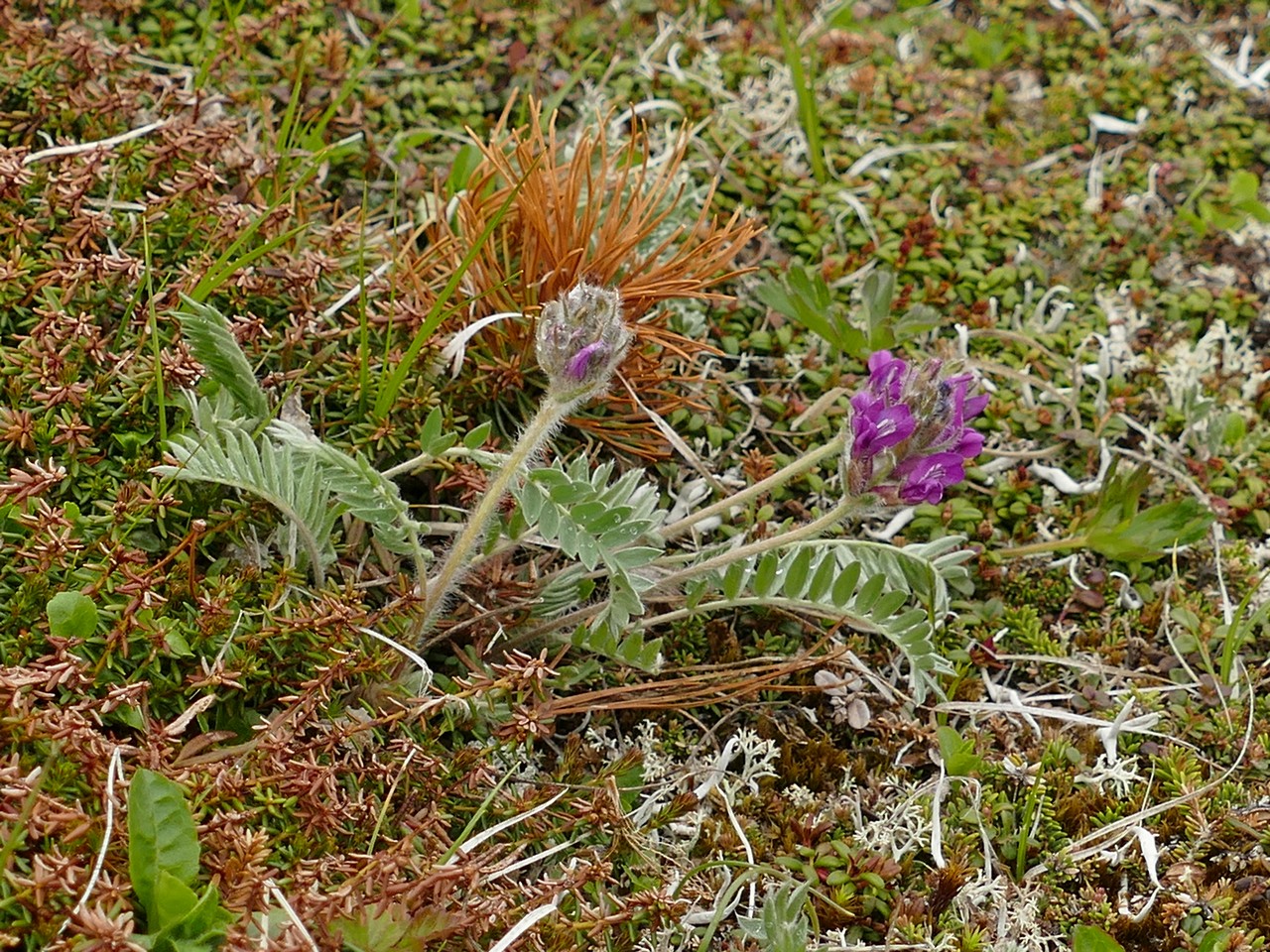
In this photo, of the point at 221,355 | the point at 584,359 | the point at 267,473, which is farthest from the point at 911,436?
the point at 221,355

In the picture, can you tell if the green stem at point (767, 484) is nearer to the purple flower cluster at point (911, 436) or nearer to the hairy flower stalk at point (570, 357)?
the purple flower cluster at point (911, 436)

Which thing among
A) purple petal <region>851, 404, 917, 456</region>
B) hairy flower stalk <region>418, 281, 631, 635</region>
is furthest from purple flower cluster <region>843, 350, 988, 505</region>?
hairy flower stalk <region>418, 281, 631, 635</region>

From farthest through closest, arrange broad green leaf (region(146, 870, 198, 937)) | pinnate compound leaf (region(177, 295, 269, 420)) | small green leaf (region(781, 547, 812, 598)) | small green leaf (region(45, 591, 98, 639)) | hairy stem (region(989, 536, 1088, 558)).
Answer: hairy stem (region(989, 536, 1088, 558)) < small green leaf (region(781, 547, 812, 598)) < pinnate compound leaf (region(177, 295, 269, 420)) < small green leaf (region(45, 591, 98, 639)) < broad green leaf (region(146, 870, 198, 937))

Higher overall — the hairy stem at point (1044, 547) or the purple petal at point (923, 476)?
the purple petal at point (923, 476)

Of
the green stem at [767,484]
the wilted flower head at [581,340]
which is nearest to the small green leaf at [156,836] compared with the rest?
the wilted flower head at [581,340]

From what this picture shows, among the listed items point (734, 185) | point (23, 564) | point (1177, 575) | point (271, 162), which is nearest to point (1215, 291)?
point (1177, 575)

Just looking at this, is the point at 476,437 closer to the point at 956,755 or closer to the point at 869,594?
the point at 869,594

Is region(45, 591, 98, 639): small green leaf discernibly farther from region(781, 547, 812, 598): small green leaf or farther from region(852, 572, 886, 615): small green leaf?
region(852, 572, 886, 615): small green leaf
